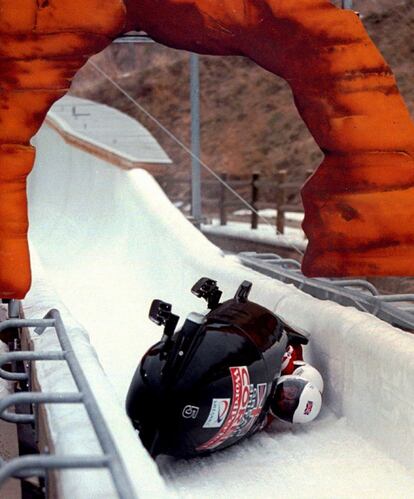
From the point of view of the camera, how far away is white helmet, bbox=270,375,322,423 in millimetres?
2533

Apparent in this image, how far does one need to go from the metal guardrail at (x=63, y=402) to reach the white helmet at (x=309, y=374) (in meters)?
0.74

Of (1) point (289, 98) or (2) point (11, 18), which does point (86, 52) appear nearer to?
(2) point (11, 18)

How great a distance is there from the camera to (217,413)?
2234mm

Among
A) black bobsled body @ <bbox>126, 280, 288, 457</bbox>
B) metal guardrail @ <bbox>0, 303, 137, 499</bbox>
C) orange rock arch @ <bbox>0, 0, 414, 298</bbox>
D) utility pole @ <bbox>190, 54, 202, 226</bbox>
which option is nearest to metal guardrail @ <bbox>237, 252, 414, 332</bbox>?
orange rock arch @ <bbox>0, 0, 414, 298</bbox>

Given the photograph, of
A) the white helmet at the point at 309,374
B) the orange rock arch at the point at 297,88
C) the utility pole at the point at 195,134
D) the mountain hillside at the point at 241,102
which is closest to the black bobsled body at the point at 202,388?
the white helmet at the point at 309,374

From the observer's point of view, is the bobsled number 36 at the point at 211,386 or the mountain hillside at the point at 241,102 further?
the mountain hillside at the point at 241,102

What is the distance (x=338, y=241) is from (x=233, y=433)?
41.7 inches

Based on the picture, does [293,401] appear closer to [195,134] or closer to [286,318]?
[286,318]

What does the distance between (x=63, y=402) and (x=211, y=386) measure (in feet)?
1.98

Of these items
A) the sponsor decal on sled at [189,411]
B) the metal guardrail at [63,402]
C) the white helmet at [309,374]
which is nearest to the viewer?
the metal guardrail at [63,402]

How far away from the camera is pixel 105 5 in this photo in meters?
3.02

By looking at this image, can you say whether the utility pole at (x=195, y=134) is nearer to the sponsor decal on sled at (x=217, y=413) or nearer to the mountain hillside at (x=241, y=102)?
the sponsor decal on sled at (x=217, y=413)

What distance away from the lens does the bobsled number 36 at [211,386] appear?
2.21 meters

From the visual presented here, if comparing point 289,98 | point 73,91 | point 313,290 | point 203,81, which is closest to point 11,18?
point 313,290
